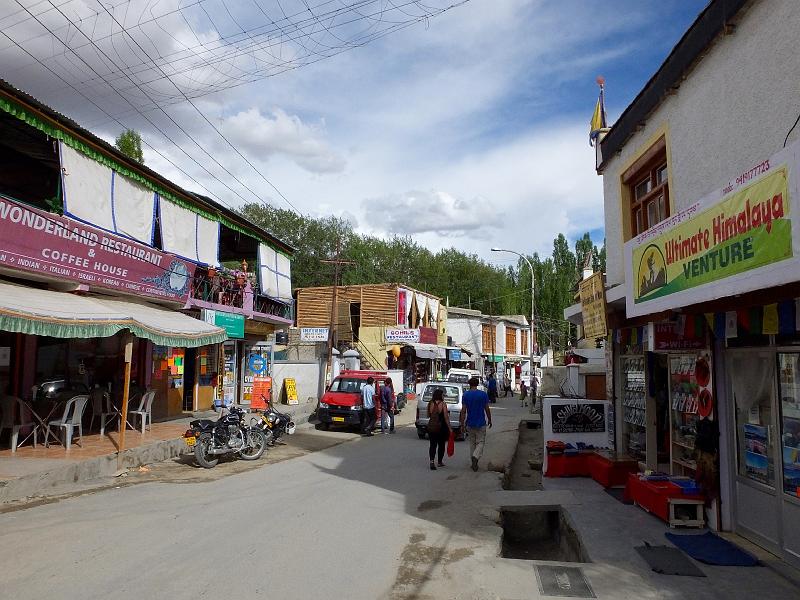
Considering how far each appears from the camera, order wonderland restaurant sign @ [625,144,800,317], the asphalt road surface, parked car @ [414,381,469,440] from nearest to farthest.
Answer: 1. wonderland restaurant sign @ [625,144,800,317]
2. the asphalt road surface
3. parked car @ [414,381,469,440]

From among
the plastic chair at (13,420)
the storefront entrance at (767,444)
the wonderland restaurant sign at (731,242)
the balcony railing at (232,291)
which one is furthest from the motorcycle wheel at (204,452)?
the storefront entrance at (767,444)

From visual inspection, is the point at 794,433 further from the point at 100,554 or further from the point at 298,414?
the point at 298,414

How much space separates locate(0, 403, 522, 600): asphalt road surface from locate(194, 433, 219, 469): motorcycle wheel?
228 millimetres

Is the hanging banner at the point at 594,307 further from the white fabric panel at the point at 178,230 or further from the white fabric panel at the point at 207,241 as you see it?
the white fabric panel at the point at 207,241

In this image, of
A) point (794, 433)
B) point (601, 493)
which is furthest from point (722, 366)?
point (601, 493)

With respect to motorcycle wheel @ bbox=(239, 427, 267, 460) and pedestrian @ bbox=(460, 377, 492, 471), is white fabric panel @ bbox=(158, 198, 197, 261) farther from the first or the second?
pedestrian @ bbox=(460, 377, 492, 471)

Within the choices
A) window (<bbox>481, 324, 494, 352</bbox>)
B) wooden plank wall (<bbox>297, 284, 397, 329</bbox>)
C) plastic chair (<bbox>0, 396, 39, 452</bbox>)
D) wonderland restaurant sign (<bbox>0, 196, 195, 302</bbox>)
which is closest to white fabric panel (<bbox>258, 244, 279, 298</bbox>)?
wonderland restaurant sign (<bbox>0, 196, 195, 302</bbox>)

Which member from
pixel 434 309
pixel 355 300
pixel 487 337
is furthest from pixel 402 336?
pixel 487 337

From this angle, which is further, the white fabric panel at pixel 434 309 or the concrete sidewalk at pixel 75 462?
the white fabric panel at pixel 434 309

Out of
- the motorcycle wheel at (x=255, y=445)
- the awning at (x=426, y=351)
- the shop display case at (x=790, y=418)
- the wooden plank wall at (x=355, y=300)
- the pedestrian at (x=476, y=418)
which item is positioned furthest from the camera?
the wooden plank wall at (x=355, y=300)

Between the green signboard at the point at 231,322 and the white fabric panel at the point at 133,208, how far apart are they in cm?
366

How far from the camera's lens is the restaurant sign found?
35.7 metres

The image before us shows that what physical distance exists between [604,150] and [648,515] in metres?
7.12

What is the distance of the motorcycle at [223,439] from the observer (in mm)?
12133
